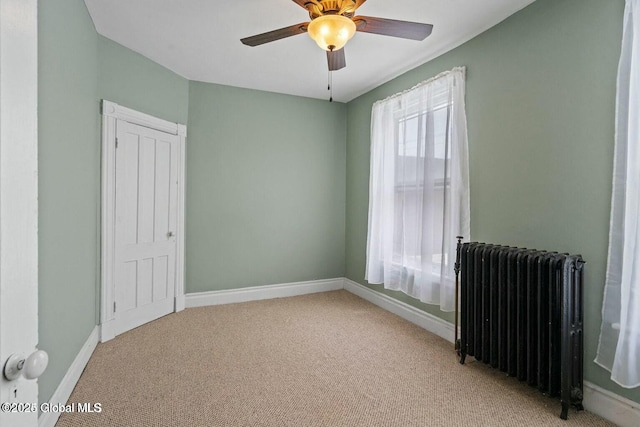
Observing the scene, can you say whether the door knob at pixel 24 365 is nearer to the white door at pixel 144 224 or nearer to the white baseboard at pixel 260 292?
the white door at pixel 144 224

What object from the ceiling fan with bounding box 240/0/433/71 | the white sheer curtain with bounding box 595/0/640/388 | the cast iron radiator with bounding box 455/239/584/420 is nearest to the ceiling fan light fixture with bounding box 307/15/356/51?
the ceiling fan with bounding box 240/0/433/71

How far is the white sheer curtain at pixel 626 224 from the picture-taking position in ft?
5.83

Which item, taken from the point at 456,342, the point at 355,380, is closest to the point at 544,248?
the point at 456,342

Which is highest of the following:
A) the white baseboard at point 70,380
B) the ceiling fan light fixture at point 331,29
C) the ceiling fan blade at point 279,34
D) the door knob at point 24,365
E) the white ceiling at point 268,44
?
the white ceiling at point 268,44

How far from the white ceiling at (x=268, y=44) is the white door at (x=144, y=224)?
2.71 ft

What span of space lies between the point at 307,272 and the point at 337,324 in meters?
1.27

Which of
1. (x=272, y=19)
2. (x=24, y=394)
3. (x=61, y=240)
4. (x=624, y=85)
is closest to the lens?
(x=24, y=394)

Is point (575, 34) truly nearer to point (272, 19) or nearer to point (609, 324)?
point (609, 324)

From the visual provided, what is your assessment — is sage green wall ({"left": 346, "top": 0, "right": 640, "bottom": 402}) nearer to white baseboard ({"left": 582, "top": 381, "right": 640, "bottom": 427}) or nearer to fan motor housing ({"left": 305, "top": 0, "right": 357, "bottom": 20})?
white baseboard ({"left": 582, "top": 381, "right": 640, "bottom": 427})

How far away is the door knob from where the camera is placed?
1.95 feet

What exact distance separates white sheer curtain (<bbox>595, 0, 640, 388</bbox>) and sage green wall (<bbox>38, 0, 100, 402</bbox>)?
3070 millimetres

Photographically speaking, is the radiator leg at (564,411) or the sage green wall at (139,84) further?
the sage green wall at (139,84)

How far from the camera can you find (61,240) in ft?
6.74

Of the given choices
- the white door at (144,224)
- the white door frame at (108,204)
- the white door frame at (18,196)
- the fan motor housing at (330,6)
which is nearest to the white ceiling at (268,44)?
the fan motor housing at (330,6)
